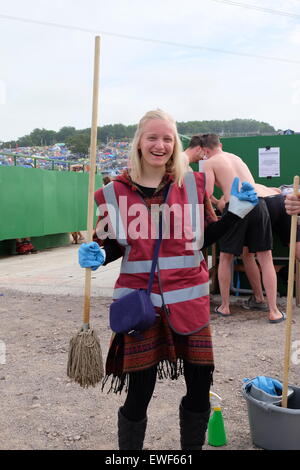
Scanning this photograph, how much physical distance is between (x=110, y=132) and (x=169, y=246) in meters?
10.8

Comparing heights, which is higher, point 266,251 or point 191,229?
point 191,229

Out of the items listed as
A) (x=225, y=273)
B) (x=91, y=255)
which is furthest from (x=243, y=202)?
(x=225, y=273)

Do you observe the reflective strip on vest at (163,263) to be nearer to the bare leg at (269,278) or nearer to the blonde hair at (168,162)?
the blonde hair at (168,162)

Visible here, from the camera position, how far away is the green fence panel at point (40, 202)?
11.3 m

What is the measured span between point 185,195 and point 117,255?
0.44 m

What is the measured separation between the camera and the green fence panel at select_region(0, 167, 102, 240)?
11336 mm

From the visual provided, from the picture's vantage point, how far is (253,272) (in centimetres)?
573

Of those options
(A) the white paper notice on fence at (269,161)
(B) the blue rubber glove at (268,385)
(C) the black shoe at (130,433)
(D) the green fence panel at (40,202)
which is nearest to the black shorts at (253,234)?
(A) the white paper notice on fence at (269,161)

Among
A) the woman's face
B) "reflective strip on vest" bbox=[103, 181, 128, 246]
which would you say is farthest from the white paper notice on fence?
"reflective strip on vest" bbox=[103, 181, 128, 246]

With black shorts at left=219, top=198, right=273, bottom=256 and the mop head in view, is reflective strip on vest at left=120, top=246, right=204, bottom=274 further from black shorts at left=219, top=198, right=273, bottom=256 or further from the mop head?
black shorts at left=219, top=198, right=273, bottom=256

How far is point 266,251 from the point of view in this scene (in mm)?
5168
